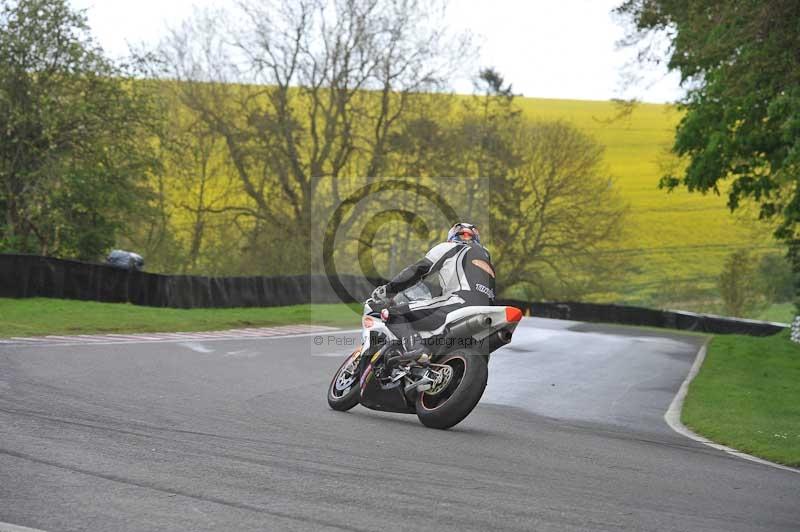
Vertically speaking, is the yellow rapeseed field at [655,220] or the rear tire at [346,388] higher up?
the yellow rapeseed field at [655,220]

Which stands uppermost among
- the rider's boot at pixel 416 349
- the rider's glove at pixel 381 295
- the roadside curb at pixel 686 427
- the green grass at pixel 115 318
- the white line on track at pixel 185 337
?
the rider's glove at pixel 381 295

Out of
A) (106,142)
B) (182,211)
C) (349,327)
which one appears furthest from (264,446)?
(182,211)

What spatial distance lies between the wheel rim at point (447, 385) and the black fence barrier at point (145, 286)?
15.7m

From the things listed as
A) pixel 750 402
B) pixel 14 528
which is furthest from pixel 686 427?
pixel 14 528

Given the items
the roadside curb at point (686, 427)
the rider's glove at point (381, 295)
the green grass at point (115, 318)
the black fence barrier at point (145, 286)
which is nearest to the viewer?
the roadside curb at point (686, 427)

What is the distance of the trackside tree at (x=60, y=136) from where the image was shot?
3362 centimetres

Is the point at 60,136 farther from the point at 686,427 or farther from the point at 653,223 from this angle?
the point at 653,223

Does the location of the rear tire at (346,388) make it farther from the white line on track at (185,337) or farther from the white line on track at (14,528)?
the white line on track at (185,337)

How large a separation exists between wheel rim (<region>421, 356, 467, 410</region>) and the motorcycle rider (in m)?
0.28

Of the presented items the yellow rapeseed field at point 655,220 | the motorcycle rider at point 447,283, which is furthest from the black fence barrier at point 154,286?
the yellow rapeseed field at point 655,220

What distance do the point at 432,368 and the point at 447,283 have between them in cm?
80

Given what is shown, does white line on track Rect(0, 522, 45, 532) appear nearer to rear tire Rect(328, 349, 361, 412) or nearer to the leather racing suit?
the leather racing suit

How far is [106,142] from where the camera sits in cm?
3538

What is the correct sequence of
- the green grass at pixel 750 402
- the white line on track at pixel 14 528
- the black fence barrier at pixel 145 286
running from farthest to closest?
the black fence barrier at pixel 145 286, the green grass at pixel 750 402, the white line on track at pixel 14 528
